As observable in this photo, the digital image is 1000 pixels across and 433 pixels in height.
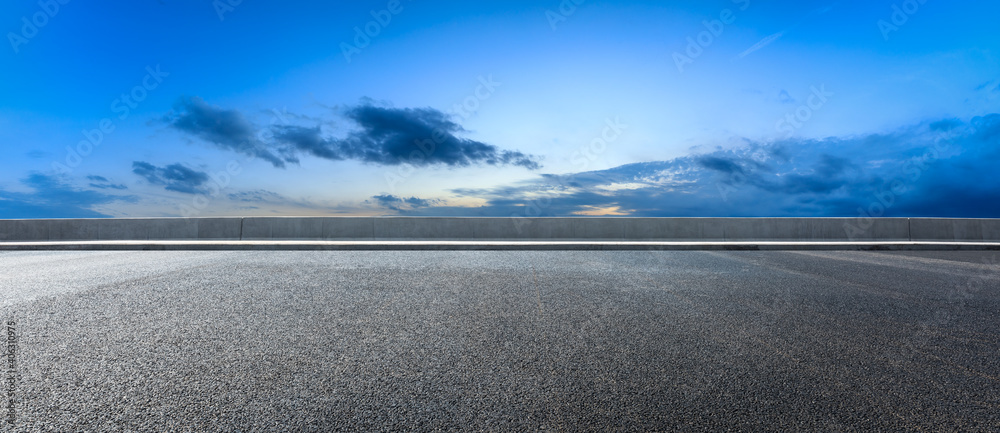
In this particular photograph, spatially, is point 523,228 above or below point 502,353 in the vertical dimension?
above

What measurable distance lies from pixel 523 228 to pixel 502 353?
1091cm

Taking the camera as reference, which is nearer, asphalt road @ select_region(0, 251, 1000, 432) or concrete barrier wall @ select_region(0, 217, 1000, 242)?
asphalt road @ select_region(0, 251, 1000, 432)

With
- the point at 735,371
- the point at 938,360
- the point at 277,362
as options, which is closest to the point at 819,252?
the point at 938,360

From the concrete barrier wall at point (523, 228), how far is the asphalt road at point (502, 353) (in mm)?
7016

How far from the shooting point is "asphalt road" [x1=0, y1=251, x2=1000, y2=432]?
2.52 m

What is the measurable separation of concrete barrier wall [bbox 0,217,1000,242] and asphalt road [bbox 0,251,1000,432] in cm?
702

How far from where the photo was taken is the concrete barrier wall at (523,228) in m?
14.3

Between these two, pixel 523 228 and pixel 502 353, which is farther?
pixel 523 228

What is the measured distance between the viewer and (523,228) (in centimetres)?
1438

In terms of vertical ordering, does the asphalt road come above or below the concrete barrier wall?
below

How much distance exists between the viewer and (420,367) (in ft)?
10.5

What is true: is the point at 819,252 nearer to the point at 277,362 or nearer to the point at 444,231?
the point at 444,231

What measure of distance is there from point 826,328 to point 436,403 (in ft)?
13.3

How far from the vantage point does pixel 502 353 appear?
3520 mm
